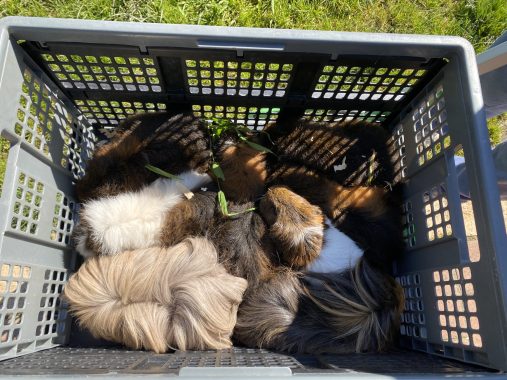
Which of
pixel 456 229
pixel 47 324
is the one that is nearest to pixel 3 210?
pixel 47 324

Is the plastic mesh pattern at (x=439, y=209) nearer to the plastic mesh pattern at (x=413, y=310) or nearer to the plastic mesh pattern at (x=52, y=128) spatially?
the plastic mesh pattern at (x=413, y=310)

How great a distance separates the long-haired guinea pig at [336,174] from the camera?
267cm

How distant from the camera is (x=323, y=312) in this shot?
8.02 feet

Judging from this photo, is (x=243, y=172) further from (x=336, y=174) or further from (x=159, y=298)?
(x=159, y=298)

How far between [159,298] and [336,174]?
1321 millimetres

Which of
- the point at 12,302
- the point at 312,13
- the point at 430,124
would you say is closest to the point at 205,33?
the point at 430,124

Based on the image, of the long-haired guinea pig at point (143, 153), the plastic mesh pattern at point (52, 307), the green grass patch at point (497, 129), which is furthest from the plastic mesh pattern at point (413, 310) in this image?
the plastic mesh pattern at point (52, 307)

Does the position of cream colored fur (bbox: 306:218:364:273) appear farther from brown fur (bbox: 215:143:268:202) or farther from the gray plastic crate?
brown fur (bbox: 215:143:268:202)

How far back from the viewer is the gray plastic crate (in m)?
1.99

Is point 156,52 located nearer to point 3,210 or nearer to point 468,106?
point 3,210

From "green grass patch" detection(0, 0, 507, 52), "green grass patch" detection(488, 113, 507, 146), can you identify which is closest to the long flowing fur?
"green grass patch" detection(488, 113, 507, 146)

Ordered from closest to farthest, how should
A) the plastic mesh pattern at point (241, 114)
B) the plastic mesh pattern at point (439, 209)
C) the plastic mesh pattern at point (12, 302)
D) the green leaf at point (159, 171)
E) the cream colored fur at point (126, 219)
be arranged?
the plastic mesh pattern at point (12, 302), the plastic mesh pattern at point (439, 209), the cream colored fur at point (126, 219), the green leaf at point (159, 171), the plastic mesh pattern at point (241, 114)

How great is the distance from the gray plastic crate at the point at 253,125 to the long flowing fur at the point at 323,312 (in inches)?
6.6

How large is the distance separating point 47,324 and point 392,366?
1915 mm
